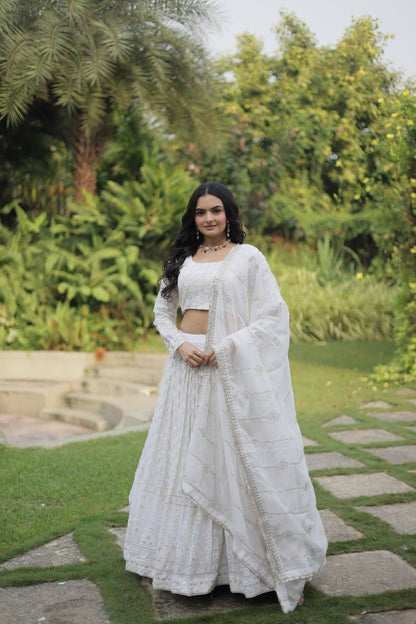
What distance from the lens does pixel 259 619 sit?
2.46 metres

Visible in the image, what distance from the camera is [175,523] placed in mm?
2701

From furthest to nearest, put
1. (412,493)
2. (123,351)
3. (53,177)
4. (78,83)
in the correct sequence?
(53,177) < (123,351) < (78,83) < (412,493)

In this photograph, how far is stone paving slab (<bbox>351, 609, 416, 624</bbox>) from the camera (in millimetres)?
2418

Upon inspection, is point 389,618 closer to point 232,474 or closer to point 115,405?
point 232,474

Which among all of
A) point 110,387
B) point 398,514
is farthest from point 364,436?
point 110,387

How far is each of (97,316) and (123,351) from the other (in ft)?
2.11

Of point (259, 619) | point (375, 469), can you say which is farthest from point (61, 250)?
point (259, 619)

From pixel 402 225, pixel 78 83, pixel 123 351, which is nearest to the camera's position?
pixel 402 225

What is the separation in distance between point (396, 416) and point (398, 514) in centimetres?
248

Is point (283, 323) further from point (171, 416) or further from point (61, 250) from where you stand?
point (61, 250)

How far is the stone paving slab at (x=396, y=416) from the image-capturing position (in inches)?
230

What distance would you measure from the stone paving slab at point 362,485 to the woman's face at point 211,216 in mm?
1905

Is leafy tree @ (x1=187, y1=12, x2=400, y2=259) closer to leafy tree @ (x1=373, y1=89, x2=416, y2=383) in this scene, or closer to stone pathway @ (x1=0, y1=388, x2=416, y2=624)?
leafy tree @ (x1=373, y1=89, x2=416, y2=383)

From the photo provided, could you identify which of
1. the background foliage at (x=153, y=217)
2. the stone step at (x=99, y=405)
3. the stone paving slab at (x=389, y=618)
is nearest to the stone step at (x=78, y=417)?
the stone step at (x=99, y=405)
